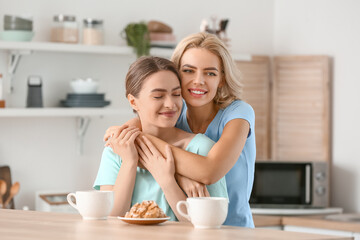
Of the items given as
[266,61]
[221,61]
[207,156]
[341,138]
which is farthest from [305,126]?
[207,156]

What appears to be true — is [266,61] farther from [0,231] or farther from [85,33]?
[0,231]

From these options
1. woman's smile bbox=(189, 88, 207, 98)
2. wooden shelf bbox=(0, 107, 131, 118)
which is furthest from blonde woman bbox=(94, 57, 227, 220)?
wooden shelf bbox=(0, 107, 131, 118)

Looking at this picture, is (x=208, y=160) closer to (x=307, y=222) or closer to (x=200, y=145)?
(x=200, y=145)

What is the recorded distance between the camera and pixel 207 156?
1.75 meters

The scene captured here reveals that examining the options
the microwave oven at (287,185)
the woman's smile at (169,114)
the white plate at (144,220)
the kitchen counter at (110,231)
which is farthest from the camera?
the microwave oven at (287,185)

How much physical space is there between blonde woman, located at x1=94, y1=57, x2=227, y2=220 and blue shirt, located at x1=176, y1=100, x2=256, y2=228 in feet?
0.63

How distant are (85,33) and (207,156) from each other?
6.60ft

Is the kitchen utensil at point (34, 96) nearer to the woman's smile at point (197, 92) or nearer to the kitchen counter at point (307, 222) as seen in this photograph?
the kitchen counter at point (307, 222)

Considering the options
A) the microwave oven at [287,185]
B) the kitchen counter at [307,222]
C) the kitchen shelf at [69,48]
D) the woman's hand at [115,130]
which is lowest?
the kitchen counter at [307,222]

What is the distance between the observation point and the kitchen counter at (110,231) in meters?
1.26

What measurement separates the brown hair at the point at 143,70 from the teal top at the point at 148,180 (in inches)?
7.5

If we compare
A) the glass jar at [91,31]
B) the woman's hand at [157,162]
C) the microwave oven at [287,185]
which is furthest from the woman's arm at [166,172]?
the microwave oven at [287,185]

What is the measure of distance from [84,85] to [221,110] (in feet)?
5.07

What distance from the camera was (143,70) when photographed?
1801 mm
